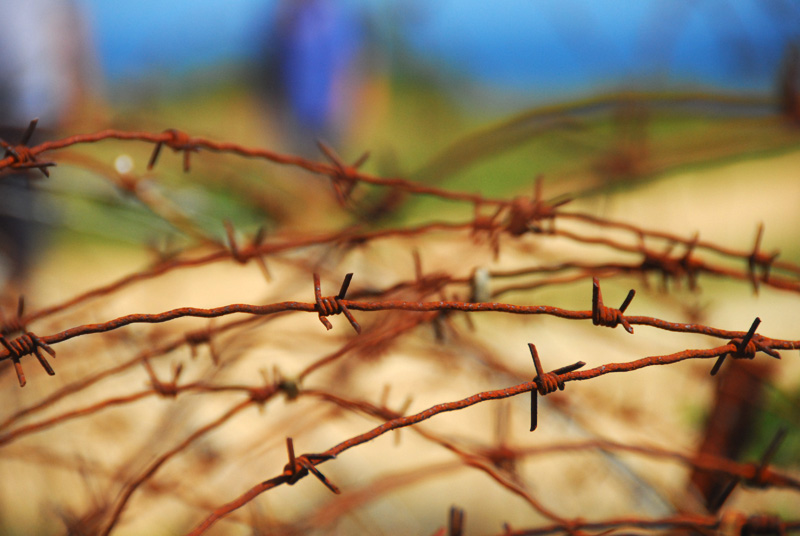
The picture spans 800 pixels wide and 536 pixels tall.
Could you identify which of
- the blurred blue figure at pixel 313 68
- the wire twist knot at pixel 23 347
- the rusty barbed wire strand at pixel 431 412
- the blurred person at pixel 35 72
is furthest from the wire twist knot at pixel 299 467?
the blurred blue figure at pixel 313 68

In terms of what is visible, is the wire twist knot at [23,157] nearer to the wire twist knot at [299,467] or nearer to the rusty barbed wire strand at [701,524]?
the wire twist knot at [299,467]

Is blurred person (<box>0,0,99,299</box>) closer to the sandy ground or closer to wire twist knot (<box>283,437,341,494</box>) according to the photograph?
the sandy ground

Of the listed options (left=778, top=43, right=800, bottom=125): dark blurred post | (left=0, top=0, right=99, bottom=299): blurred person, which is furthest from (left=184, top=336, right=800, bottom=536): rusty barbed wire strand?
(left=0, top=0, right=99, bottom=299): blurred person

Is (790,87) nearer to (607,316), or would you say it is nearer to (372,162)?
(607,316)

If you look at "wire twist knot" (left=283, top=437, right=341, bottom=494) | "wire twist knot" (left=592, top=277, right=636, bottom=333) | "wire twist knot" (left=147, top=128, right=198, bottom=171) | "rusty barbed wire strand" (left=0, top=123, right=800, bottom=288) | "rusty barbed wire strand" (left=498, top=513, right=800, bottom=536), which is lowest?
"rusty barbed wire strand" (left=498, top=513, right=800, bottom=536)

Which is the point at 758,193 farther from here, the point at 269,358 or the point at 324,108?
the point at 324,108

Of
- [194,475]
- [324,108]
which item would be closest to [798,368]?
[194,475]
